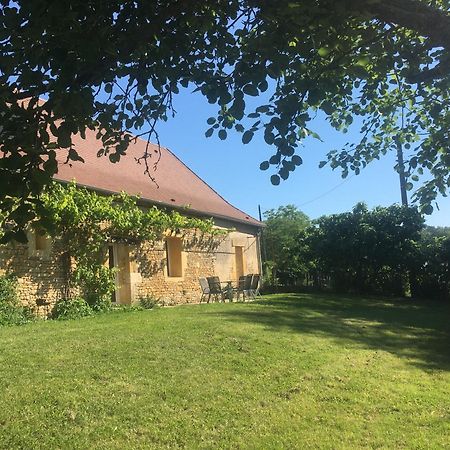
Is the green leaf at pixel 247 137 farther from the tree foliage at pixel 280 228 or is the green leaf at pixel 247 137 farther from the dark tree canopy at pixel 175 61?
the tree foliage at pixel 280 228

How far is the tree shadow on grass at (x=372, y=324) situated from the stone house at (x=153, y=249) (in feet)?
11.4

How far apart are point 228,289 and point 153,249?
266 centimetres

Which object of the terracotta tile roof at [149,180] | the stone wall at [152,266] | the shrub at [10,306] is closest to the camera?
the shrub at [10,306]

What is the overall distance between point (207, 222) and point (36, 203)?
48.3 ft

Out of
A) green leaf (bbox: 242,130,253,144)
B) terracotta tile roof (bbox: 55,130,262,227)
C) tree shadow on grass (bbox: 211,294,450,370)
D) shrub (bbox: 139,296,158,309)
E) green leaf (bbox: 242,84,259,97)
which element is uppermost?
terracotta tile roof (bbox: 55,130,262,227)

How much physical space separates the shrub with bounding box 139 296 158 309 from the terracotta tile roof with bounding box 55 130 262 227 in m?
2.80

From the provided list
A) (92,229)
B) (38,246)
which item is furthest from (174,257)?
(38,246)

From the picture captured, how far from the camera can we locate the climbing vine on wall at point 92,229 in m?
12.1

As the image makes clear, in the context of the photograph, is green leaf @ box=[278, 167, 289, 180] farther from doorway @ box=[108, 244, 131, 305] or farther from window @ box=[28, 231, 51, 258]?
doorway @ box=[108, 244, 131, 305]

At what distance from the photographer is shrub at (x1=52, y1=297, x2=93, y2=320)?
1165 centimetres

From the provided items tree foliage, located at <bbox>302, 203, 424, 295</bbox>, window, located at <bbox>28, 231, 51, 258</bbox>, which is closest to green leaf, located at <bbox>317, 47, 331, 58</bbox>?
window, located at <bbox>28, 231, 51, 258</bbox>

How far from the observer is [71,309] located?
465 inches

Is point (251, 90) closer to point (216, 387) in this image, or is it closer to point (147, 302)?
point (216, 387)

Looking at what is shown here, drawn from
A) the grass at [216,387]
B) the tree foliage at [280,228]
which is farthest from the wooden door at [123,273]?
the tree foliage at [280,228]
